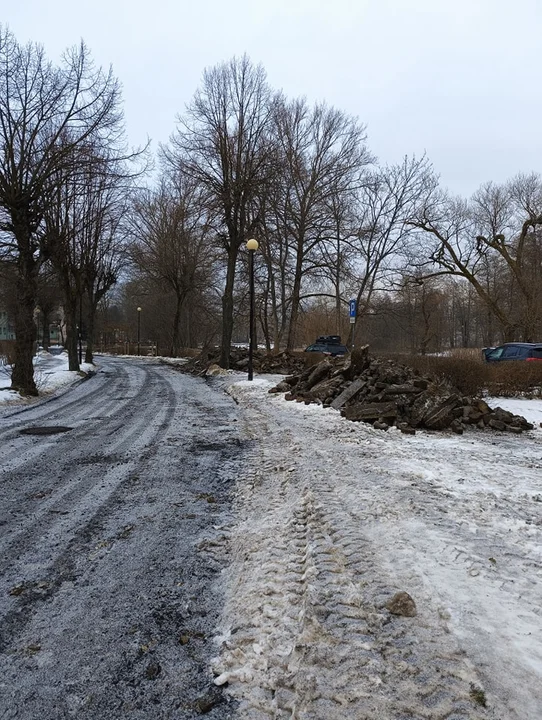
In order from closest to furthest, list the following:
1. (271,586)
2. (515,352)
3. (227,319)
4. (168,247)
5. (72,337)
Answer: (271,586) → (515,352) → (72,337) → (227,319) → (168,247)

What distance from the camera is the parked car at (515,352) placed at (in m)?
15.1

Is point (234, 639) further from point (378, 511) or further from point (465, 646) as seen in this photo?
point (378, 511)

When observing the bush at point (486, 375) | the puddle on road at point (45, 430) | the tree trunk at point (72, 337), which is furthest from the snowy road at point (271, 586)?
the tree trunk at point (72, 337)

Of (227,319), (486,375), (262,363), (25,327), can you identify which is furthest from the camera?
(227,319)

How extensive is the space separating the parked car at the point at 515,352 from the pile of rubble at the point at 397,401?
5.87m

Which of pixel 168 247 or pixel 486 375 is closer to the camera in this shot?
pixel 486 375

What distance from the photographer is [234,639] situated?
2.53 metres

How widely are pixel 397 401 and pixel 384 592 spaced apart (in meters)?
6.39

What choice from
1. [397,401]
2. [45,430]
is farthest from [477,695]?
[45,430]

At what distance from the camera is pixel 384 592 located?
2830mm

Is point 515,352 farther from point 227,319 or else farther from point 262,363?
point 227,319

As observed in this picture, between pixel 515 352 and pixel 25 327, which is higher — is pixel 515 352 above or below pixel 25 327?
below

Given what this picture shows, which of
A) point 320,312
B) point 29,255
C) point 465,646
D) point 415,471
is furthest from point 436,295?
point 465,646

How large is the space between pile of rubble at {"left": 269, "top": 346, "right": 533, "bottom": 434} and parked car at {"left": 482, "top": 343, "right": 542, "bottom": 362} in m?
5.87
